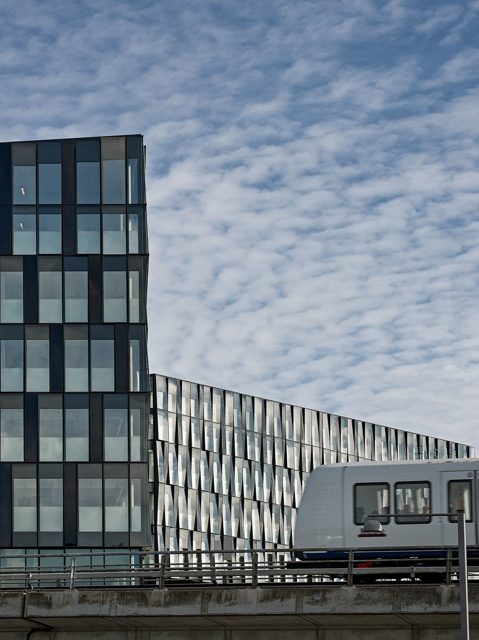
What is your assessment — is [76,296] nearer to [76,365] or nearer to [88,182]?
[76,365]

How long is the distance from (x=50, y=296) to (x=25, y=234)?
294cm

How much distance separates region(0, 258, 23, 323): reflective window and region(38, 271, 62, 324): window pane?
0.85 m

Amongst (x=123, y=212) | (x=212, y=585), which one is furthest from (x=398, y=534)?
(x=123, y=212)

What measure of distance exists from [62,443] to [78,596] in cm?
2104

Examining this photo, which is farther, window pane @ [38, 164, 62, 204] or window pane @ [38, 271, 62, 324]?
window pane @ [38, 164, 62, 204]

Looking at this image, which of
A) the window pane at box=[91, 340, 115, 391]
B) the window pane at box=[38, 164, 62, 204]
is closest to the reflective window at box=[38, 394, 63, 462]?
the window pane at box=[91, 340, 115, 391]

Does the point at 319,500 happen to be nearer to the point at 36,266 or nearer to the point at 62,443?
the point at 62,443

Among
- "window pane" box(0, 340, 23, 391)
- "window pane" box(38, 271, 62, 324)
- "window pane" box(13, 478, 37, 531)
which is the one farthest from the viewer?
"window pane" box(38, 271, 62, 324)

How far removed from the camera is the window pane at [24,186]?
1753 inches

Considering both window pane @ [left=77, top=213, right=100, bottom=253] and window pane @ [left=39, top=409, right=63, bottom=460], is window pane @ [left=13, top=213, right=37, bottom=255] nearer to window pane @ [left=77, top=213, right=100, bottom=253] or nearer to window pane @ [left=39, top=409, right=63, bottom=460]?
window pane @ [left=77, top=213, right=100, bottom=253]

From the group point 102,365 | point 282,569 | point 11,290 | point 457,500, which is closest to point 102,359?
point 102,365

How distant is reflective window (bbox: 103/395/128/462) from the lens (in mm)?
42156

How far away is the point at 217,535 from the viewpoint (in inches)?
3014

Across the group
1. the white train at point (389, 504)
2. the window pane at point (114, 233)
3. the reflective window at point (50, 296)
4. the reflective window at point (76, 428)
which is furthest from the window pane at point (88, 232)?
the white train at point (389, 504)
